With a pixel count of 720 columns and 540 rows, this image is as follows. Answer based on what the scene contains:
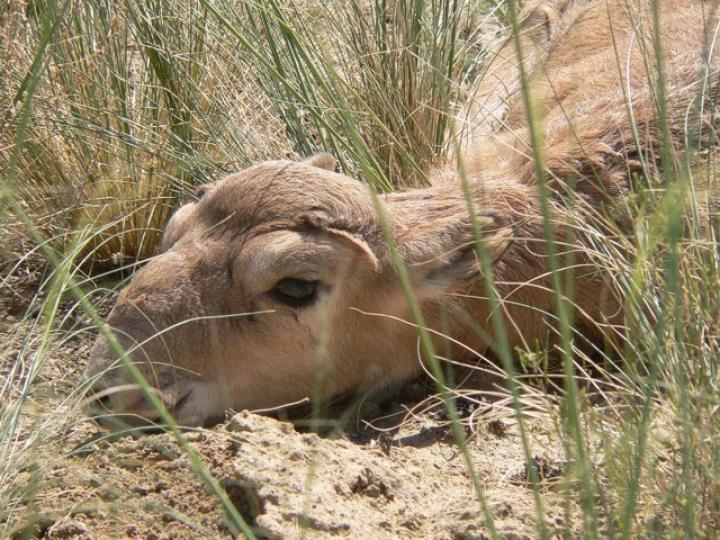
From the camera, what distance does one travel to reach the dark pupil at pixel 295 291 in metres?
4.37

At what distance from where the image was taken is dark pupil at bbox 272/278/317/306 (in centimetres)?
437

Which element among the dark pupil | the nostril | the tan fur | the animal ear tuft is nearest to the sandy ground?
the nostril

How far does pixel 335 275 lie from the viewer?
441 cm

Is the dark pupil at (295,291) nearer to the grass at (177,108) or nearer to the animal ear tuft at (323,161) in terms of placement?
the animal ear tuft at (323,161)

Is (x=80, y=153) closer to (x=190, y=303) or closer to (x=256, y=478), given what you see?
(x=190, y=303)

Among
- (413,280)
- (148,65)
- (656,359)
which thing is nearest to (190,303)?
(413,280)

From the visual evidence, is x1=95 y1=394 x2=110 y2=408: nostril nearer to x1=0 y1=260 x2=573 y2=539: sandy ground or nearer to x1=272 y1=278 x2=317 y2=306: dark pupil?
x1=0 y1=260 x2=573 y2=539: sandy ground

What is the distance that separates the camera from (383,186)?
5.19 m

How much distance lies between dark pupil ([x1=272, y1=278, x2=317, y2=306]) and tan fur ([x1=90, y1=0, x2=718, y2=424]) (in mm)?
41

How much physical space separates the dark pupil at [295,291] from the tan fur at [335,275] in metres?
0.04

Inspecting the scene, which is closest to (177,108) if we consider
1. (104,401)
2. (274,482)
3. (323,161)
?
(323,161)

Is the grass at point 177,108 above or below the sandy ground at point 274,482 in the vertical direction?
above

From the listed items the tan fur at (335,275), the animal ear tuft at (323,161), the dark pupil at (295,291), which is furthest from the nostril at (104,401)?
the animal ear tuft at (323,161)

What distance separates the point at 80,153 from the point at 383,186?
178 centimetres
